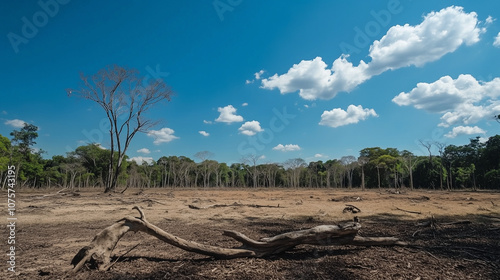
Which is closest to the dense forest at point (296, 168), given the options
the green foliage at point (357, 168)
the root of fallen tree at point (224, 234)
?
the green foliage at point (357, 168)

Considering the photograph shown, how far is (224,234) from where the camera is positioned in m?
4.08

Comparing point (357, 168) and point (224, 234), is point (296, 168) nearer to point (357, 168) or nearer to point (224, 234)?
point (357, 168)

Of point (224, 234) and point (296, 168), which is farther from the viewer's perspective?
point (296, 168)

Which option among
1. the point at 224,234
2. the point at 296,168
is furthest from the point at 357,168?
the point at 224,234

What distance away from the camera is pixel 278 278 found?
3.27 m

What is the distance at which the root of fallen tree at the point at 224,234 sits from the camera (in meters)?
3.61

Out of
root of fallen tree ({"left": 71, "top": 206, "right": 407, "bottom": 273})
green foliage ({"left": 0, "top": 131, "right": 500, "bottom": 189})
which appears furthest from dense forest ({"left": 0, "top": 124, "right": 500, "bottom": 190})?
root of fallen tree ({"left": 71, "top": 206, "right": 407, "bottom": 273})

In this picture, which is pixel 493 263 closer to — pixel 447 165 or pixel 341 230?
pixel 341 230

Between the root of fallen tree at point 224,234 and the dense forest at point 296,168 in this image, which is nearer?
the root of fallen tree at point 224,234

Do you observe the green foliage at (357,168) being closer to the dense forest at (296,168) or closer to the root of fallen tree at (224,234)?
the dense forest at (296,168)

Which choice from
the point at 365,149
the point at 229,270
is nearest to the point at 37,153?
the point at 229,270

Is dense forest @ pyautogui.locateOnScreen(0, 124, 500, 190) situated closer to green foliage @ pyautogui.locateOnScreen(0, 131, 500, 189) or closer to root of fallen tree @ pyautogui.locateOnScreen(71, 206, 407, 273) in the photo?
green foliage @ pyautogui.locateOnScreen(0, 131, 500, 189)

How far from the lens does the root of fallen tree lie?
3.61 metres

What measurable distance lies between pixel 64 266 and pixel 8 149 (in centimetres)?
4543
